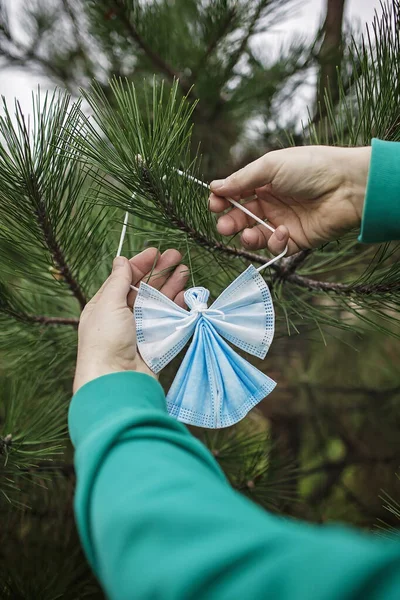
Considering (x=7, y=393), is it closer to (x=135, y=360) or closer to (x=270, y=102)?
(x=135, y=360)

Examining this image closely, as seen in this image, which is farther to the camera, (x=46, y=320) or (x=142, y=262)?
(x=46, y=320)

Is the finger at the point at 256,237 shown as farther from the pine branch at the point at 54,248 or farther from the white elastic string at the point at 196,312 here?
the pine branch at the point at 54,248

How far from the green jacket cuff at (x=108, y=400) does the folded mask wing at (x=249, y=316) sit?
0.12 m

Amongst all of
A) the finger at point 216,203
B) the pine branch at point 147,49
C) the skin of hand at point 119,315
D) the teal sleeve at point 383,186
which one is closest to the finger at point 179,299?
the skin of hand at point 119,315

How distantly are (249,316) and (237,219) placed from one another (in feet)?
0.34

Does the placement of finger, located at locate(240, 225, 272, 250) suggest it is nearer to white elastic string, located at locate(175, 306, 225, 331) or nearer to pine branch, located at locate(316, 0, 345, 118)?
white elastic string, located at locate(175, 306, 225, 331)

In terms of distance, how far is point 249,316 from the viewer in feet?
1.72

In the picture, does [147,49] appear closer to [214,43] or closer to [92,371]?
[214,43]

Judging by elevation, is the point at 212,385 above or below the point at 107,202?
below

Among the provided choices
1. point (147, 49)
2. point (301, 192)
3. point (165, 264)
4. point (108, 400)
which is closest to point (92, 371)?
point (108, 400)

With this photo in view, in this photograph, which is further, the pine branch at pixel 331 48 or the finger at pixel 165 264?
the pine branch at pixel 331 48

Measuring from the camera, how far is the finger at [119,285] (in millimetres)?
494

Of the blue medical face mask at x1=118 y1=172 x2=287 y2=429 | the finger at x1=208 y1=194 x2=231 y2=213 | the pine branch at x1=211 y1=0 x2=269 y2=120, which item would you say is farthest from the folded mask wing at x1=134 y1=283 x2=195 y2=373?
the pine branch at x1=211 y1=0 x2=269 y2=120

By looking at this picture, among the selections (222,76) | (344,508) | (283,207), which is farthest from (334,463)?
(222,76)
